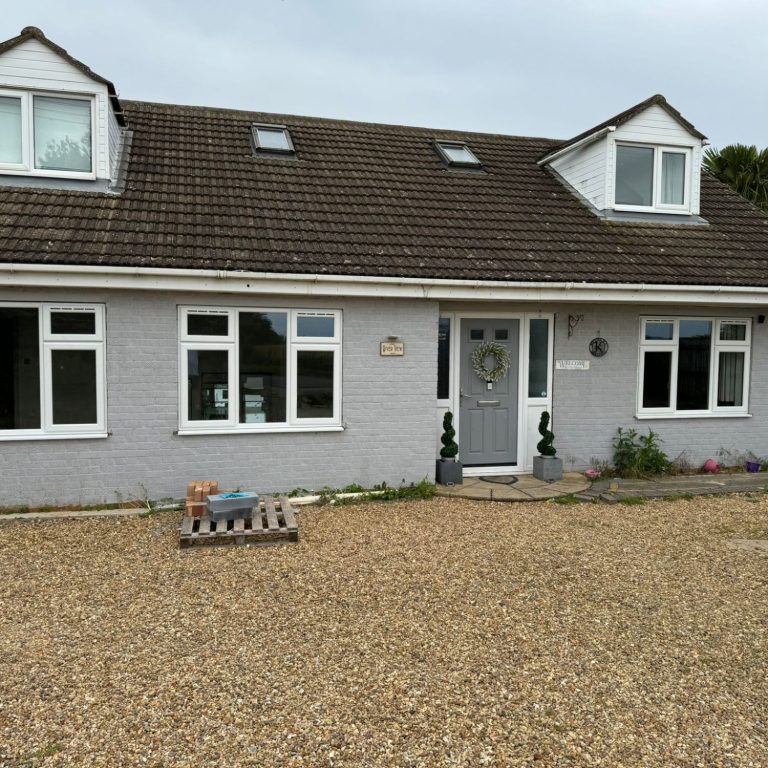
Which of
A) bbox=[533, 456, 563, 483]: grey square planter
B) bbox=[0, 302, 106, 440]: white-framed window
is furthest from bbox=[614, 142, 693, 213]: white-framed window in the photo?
bbox=[0, 302, 106, 440]: white-framed window

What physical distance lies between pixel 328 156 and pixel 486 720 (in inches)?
390

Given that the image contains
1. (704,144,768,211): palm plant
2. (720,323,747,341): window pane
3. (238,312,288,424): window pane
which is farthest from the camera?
(704,144,768,211): palm plant

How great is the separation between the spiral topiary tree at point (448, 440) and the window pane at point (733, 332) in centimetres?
488

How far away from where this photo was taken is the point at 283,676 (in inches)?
154

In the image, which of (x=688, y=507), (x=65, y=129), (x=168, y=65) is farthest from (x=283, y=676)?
(x=168, y=65)

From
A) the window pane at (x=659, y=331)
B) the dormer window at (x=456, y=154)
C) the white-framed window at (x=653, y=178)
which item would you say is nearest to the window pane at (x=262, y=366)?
the dormer window at (x=456, y=154)

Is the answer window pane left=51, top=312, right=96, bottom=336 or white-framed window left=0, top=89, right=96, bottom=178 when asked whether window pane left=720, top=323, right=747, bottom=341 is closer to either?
window pane left=51, top=312, right=96, bottom=336

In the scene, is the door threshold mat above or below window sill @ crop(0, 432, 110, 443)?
below

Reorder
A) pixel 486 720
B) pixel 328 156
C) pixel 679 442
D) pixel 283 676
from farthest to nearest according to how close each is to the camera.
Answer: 1. pixel 328 156
2. pixel 679 442
3. pixel 283 676
4. pixel 486 720

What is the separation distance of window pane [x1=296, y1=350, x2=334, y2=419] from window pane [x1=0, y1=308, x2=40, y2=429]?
314 centimetres

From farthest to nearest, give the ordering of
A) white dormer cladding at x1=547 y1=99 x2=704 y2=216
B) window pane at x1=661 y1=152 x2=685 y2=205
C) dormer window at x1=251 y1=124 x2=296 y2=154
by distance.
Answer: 1. window pane at x1=661 y1=152 x2=685 y2=205
2. white dormer cladding at x1=547 y1=99 x2=704 y2=216
3. dormer window at x1=251 y1=124 x2=296 y2=154

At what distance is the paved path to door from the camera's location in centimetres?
866

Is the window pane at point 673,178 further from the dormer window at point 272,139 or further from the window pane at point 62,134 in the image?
the window pane at point 62,134

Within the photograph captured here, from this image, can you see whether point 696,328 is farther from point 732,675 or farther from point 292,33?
point 292,33
